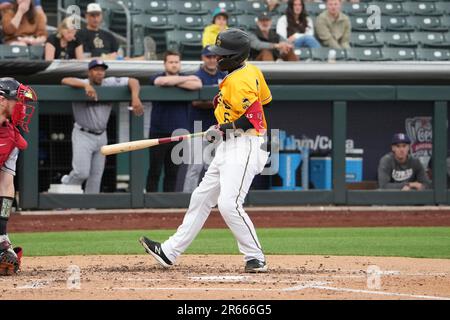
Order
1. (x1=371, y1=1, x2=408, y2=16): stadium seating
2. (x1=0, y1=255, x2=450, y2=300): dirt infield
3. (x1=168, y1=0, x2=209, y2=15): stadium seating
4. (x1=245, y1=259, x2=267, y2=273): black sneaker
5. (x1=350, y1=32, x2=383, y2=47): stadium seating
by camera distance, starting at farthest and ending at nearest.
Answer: (x1=371, y1=1, x2=408, y2=16): stadium seating → (x1=168, y1=0, x2=209, y2=15): stadium seating → (x1=350, y1=32, x2=383, y2=47): stadium seating → (x1=245, y1=259, x2=267, y2=273): black sneaker → (x1=0, y1=255, x2=450, y2=300): dirt infield

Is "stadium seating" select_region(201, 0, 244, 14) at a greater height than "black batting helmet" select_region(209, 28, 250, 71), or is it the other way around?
"stadium seating" select_region(201, 0, 244, 14)

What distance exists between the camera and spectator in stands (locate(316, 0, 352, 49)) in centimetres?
1460

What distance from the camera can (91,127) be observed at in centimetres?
1261

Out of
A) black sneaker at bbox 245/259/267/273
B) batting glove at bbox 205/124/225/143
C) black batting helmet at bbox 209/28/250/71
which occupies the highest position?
black batting helmet at bbox 209/28/250/71

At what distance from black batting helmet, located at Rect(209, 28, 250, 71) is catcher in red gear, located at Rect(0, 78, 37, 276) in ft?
4.65

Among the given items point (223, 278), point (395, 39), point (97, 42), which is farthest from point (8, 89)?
point (395, 39)

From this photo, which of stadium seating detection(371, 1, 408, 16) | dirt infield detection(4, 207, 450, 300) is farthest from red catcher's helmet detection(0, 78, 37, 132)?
stadium seating detection(371, 1, 408, 16)

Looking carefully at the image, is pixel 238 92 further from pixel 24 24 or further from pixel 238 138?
pixel 24 24

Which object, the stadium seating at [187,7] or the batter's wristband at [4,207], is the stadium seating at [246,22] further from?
the batter's wristband at [4,207]

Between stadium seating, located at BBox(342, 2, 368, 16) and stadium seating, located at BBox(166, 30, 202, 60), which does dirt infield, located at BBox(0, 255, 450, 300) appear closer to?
stadium seating, located at BBox(166, 30, 202, 60)

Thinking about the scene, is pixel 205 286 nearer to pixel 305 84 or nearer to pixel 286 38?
pixel 305 84

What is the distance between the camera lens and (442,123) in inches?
532
